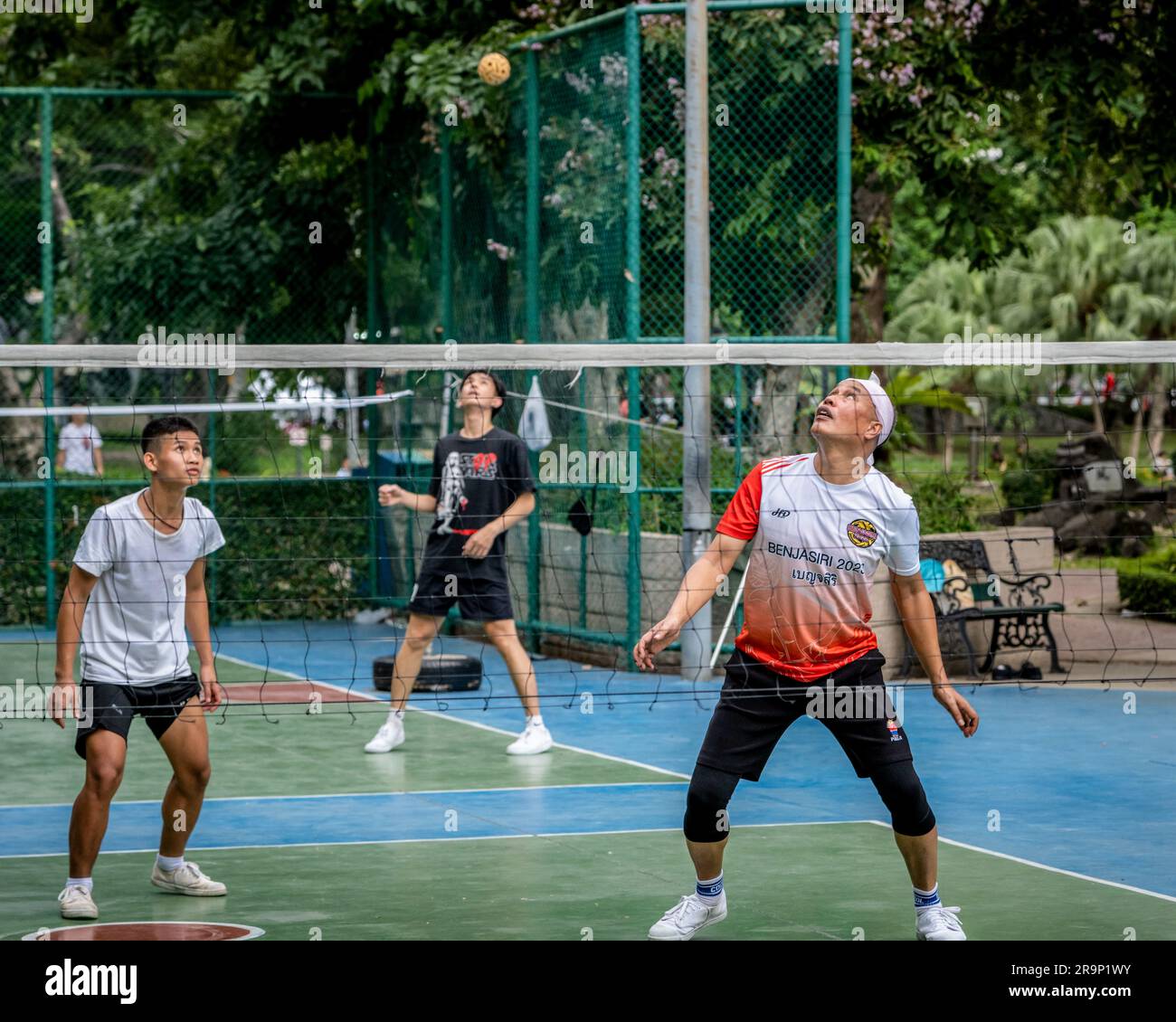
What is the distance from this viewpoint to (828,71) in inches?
580

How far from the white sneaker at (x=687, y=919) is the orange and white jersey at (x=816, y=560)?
2.87 feet

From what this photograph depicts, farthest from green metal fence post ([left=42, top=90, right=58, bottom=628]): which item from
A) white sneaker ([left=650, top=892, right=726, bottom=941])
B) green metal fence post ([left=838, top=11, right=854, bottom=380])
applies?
white sneaker ([left=650, top=892, right=726, bottom=941])

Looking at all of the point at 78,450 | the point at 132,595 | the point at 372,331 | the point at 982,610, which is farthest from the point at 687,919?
the point at 78,450

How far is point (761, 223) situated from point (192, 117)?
977 centimetres

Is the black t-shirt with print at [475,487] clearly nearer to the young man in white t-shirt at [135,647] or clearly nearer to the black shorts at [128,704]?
the young man in white t-shirt at [135,647]

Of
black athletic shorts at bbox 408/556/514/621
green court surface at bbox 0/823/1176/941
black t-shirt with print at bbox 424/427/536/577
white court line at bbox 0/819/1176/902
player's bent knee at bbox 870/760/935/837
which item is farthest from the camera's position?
black t-shirt with print at bbox 424/427/536/577

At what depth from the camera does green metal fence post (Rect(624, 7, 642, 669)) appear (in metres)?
14.5

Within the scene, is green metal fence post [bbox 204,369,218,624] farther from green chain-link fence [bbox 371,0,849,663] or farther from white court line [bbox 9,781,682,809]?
white court line [bbox 9,781,682,809]

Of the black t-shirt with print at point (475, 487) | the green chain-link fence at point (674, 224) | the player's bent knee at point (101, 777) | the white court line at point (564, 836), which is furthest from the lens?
the green chain-link fence at point (674, 224)

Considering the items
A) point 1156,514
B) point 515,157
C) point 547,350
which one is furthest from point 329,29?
point 1156,514

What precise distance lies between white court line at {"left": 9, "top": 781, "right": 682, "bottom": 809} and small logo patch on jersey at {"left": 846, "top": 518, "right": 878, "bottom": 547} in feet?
12.2

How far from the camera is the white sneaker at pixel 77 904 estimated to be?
7.02 meters

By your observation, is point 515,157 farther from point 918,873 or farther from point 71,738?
point 918,873

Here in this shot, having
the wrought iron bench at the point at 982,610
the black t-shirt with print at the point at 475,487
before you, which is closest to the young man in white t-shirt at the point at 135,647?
the black t-shirt with print at the point at 475,487
